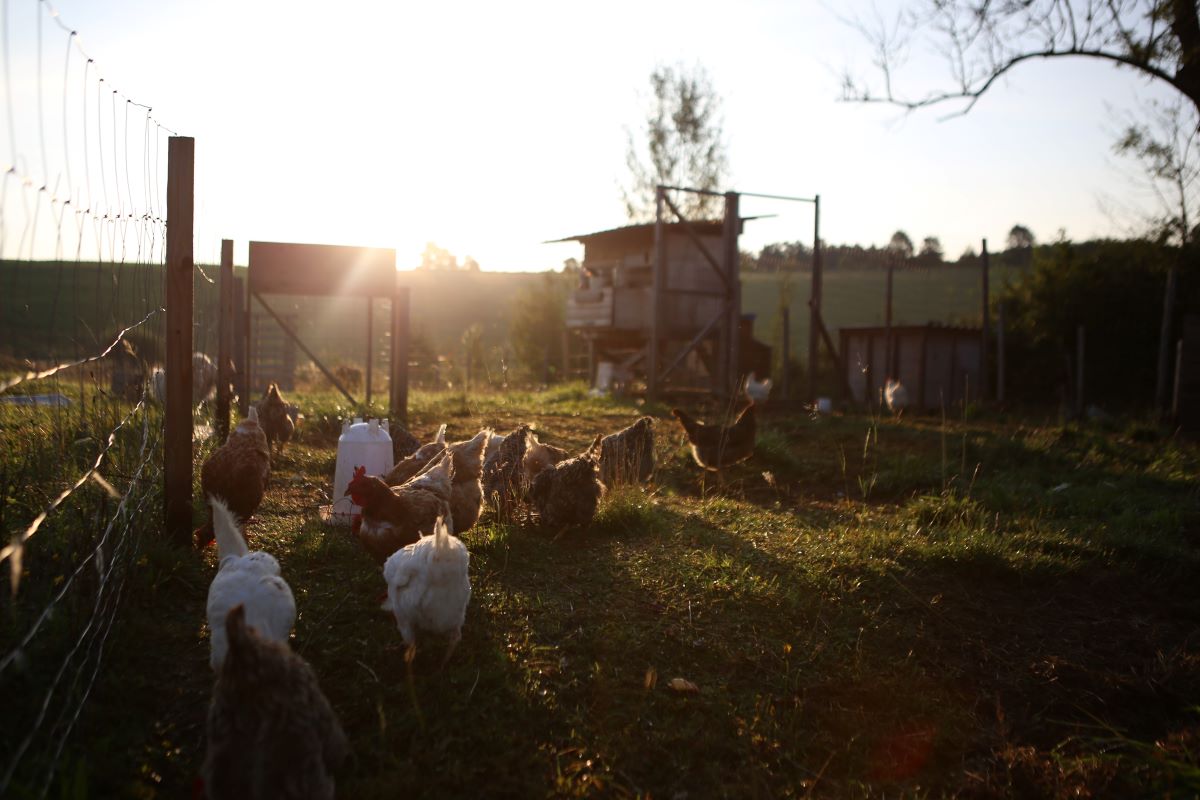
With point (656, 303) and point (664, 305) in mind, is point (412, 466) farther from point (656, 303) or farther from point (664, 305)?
point (664, 305)

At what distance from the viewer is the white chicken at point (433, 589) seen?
11.0 feet

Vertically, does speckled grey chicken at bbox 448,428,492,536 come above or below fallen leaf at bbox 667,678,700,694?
above

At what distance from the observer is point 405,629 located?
3.44m

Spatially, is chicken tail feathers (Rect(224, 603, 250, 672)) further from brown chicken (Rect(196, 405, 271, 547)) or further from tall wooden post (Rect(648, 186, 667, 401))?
tall wooden post (Rect(648, 186, 667, 401))

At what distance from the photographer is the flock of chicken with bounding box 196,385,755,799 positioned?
7.80 ft

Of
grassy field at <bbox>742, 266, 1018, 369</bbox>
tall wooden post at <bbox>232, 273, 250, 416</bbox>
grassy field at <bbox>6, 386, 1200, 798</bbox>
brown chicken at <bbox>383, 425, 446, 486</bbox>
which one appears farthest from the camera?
→ grassy field at <bbox>742, 266, 1018, 369</bbox>

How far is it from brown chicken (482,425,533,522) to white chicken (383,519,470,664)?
2.15 metres

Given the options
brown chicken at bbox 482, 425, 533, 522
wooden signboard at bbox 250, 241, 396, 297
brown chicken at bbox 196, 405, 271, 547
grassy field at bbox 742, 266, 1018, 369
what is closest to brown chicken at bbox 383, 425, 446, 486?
brown chicken at bbox 482, 425, 533, 522

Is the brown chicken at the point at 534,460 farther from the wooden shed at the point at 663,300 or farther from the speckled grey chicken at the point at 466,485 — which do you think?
the wooden shed at the point at 663,300

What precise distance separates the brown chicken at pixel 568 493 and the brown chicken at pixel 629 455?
1.27 metres

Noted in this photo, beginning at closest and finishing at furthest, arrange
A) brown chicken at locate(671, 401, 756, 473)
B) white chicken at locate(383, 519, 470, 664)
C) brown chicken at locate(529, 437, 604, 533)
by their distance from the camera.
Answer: white chicken at locate(383, 519, 470, 664)
brown chicken at locate(529, 437, 604, 533)
brown chicken at locate(671, 401, 756, 473)

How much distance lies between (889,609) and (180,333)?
407 cm

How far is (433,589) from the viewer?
3359mm

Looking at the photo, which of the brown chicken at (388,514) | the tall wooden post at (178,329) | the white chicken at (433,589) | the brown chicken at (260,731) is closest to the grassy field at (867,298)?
the brown chicken at (388,514)
